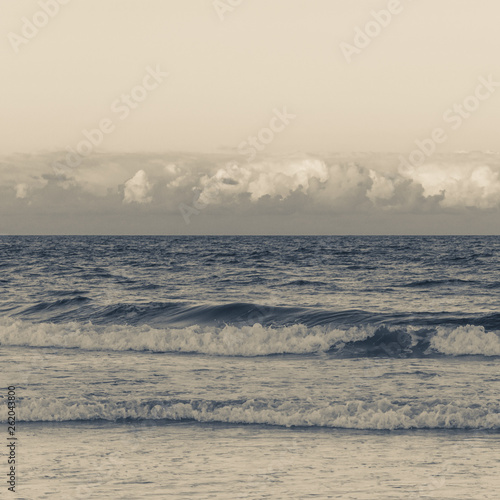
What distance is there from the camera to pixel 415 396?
13297mm

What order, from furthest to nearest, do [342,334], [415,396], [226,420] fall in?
[342,334] < [415,396] < [226,420]

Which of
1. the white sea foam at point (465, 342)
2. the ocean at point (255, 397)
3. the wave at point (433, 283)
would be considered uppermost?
the wave at point (433, 283)

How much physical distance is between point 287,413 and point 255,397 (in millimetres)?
1368

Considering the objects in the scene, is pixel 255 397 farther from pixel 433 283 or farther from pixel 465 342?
pixel 433 283

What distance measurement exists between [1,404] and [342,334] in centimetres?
1129

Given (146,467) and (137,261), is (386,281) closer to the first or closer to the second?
(137,261)

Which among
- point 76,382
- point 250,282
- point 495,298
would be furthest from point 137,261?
point 76,382

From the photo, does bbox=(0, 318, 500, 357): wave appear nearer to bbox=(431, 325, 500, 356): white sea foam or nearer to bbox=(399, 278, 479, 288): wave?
bbox=(431, 325, 500, 356): white sea foam

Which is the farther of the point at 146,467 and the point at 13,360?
the point at 13,360

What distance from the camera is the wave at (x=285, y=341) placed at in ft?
64.6

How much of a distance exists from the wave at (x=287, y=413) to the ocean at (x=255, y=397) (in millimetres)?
28

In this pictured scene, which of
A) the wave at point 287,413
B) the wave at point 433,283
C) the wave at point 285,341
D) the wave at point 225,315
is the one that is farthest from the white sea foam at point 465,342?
the wave at point 433,283

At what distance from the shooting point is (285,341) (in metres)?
20.4

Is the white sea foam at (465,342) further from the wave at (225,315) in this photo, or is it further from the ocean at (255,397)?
the wave at (225,315)
